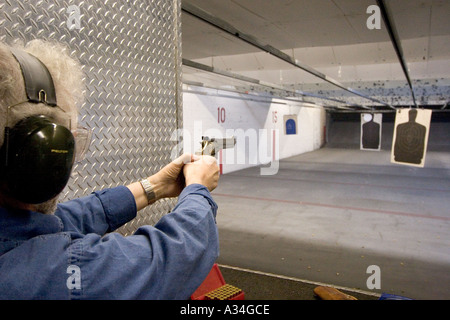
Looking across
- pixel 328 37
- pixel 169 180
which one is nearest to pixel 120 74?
pixel 169 180

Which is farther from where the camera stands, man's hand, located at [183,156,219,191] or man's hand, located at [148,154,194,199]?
man's hand, located at [148,154,194,199]

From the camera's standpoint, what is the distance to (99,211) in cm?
87

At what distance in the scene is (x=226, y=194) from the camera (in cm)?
555

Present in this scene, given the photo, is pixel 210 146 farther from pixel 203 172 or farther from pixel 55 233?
pixel 55 233

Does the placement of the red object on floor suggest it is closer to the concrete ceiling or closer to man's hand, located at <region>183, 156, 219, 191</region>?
man's hand, located at <region>183, 156, 219, 191</region>

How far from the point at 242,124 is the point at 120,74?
7.41 m

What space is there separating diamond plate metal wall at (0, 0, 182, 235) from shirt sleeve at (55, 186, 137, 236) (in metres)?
0.12

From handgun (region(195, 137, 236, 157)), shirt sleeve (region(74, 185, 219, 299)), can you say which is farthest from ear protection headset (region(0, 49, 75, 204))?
handgun (region(195, 137, 236, 157))

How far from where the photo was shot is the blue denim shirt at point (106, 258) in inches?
19.1

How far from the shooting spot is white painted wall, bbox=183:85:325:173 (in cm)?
650

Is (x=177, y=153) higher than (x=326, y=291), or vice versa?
(x=177, y=153)

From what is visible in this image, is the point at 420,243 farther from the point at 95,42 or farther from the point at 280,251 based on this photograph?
the point at 95,42

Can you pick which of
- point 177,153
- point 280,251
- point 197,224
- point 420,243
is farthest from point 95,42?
point 420,243
